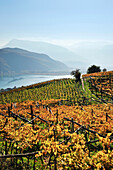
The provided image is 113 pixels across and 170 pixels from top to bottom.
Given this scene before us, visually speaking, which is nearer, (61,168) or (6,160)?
(61,168)

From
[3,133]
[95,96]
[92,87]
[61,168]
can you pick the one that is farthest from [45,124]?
[92,87]

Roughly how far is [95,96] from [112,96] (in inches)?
189

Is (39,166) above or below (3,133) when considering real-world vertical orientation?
below

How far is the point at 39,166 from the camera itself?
9367 mm

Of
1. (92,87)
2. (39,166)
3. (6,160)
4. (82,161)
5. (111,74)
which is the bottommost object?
(39,166)

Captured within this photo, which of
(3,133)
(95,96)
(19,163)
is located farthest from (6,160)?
(95,96)

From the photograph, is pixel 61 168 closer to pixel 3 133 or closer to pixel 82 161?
pixel 82 161

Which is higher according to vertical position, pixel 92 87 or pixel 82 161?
pixel 92 87

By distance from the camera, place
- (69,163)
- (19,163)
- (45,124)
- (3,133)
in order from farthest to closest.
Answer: (45,124), (3,133), (19,163), (69,163)

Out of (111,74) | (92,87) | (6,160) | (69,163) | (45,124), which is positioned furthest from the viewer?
(111,74)

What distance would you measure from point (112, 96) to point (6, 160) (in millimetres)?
38049

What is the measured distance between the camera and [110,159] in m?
7.13

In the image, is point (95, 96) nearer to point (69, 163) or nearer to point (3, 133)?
point (3, 133)

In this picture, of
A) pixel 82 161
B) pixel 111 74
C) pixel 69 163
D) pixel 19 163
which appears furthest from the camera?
pixel 111 74
